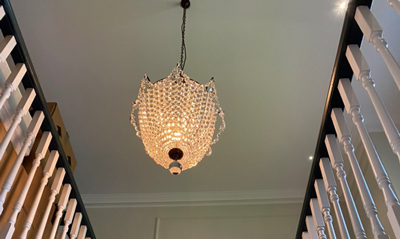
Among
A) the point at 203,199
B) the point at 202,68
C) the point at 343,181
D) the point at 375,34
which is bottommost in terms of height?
the point at 343,181

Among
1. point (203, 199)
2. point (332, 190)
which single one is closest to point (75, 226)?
point (332, 190)

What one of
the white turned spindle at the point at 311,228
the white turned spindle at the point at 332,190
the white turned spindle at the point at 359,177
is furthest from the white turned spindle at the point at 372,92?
the white turned spindle at the point at 311,228

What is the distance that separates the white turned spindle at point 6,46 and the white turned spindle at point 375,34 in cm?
135

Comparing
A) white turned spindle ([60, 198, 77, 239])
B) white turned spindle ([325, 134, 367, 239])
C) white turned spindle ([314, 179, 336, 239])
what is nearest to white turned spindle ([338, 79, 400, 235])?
white turned spindle ([325, 134, 367, 239])

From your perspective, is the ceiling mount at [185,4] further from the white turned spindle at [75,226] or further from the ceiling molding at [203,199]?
the ceiling molding at [203,199]

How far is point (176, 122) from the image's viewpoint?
202cm

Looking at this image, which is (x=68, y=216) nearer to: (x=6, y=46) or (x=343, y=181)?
(x=6, y=46)

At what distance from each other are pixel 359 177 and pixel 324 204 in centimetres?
40

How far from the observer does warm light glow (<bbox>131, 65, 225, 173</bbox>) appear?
6.61ft

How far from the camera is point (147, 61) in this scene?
3.20m

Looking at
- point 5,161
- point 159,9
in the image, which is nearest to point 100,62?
point 159,9

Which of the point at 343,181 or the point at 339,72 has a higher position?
the point at 339,72

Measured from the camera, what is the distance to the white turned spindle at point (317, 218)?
5.84ft

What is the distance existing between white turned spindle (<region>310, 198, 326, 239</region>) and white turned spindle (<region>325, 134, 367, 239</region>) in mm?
333
